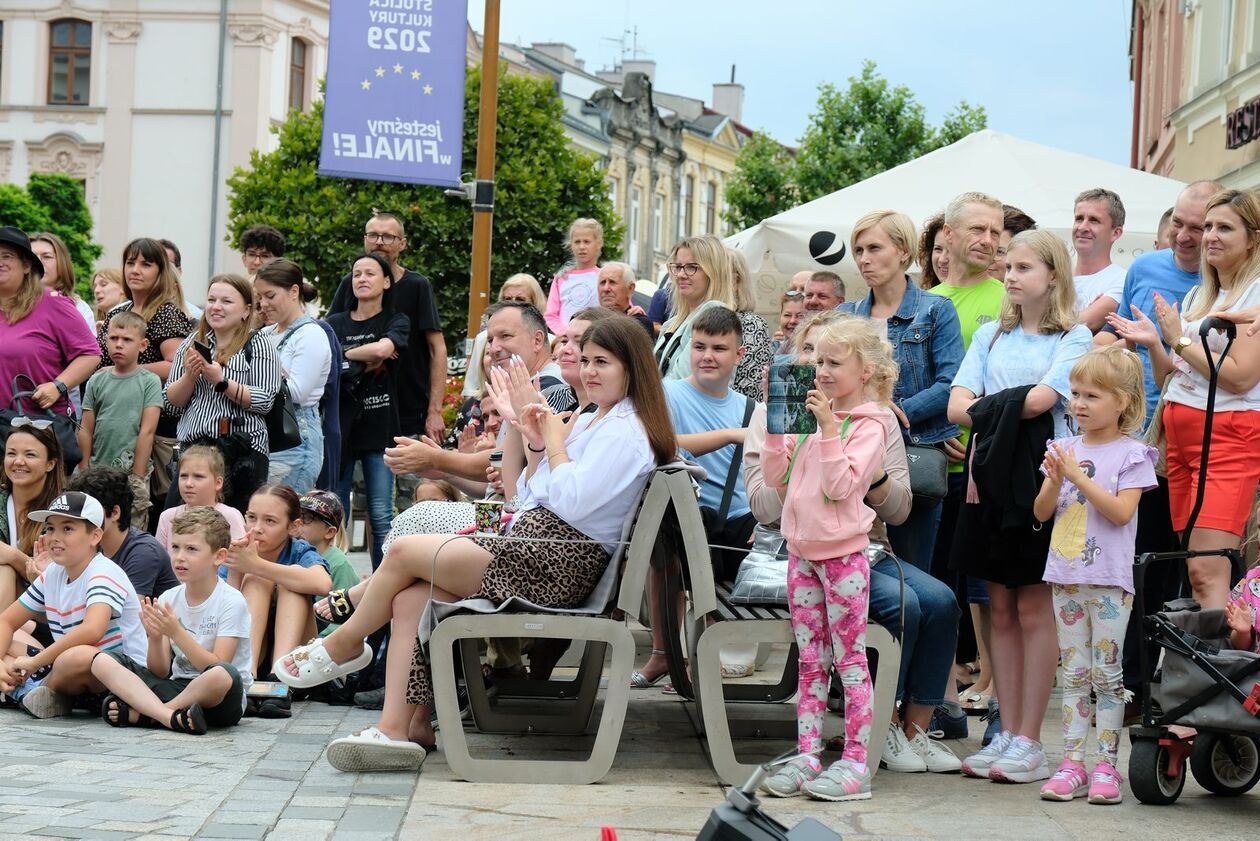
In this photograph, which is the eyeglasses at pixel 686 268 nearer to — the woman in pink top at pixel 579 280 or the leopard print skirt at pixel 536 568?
the leopard print skirt at pixel 536 568

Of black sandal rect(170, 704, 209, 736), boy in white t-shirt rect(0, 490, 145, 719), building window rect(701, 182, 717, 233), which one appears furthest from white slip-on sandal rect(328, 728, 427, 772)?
building window rect(701, 182, 717, 233)

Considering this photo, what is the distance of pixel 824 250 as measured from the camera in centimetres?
977

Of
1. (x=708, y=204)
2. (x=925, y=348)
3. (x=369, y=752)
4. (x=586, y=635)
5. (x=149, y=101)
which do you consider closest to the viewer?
(x=369, y=752)

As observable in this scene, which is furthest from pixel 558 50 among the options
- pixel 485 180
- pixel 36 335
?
pixel 36 335

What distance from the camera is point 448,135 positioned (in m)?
10.6

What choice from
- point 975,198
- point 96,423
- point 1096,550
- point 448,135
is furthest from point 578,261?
point 1096,550

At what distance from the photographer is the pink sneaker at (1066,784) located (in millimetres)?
5184

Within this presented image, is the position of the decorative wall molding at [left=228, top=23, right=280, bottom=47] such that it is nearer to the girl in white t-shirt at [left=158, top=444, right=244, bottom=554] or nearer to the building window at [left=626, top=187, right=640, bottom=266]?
the building window at [left=626, top=187, right=640, bottom=266]

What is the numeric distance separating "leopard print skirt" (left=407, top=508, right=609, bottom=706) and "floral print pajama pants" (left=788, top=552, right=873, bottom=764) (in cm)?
73

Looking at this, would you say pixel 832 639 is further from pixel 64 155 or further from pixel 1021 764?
pixel 64 155

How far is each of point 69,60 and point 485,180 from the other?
43.2 m

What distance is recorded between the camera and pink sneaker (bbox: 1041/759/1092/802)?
5184 millimetres

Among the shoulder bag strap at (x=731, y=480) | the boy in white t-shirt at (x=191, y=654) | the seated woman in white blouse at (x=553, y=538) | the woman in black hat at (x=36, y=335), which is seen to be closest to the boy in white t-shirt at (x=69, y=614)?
the boy in white t-shirt at (x=191, y=654)

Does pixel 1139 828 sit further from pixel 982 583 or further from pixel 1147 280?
pixel 1147 280
